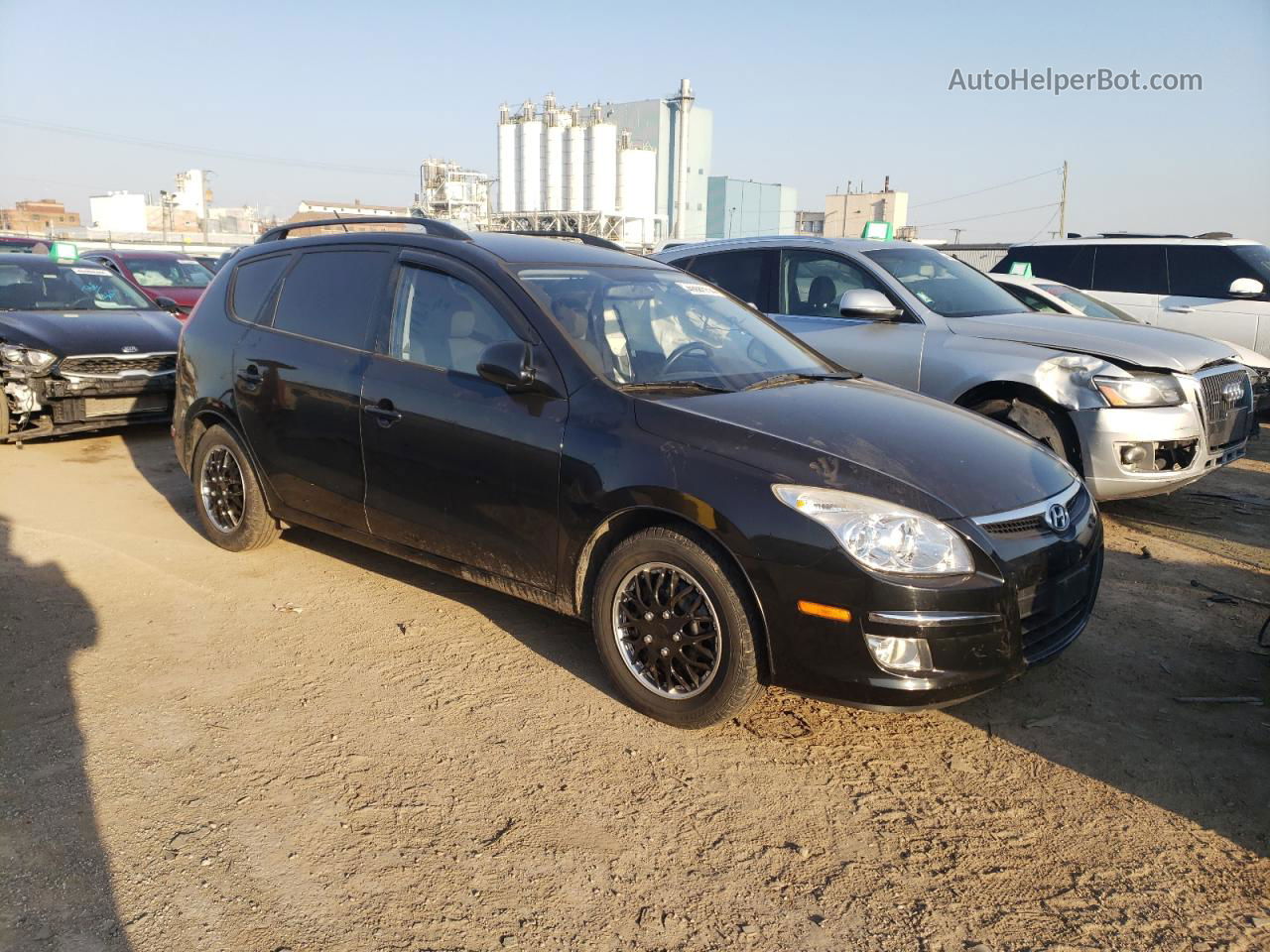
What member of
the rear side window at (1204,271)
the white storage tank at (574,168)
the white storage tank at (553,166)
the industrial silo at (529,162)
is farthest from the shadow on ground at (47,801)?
the industrial silo at (529,162)

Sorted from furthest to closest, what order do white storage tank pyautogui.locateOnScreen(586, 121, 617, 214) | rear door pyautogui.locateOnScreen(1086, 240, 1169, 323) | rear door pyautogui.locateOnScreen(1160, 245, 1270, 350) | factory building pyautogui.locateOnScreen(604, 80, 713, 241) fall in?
1. factory building pyautogui.locateOnScreen(604, 80, 713, 241)
2. white storage tank pyautogui.locateOnScreen(586, 121, 617, 214)
3. rear door pyautogui.locateOnScreen(1086, 240, 1169, 323)
4. rear door pyautogui.locateOnScreen(1160, 245, 1270, 350)

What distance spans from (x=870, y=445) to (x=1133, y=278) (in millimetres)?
9010

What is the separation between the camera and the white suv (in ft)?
33.3

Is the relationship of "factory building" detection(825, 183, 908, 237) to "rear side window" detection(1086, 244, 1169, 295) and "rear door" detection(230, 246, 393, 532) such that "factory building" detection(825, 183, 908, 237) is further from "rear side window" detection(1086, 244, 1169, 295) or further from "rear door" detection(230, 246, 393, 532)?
"rear door" detection(230, 246, 393, 532)

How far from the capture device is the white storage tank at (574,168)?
60875mm

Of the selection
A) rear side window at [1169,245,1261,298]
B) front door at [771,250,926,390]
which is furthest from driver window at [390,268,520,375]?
rear side window at [1169,245,1261,298]

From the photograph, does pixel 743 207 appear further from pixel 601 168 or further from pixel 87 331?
pixel 87 331

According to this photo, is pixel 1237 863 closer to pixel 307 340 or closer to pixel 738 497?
pixel 738 497

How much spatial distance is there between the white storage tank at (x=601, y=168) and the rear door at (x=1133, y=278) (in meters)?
52.0

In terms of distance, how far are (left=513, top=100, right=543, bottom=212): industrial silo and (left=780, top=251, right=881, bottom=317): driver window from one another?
57519 mm

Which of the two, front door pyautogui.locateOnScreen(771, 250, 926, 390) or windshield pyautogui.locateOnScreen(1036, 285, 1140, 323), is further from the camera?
windshield pyautogui.locateOnScreen(1036, 285, 1140, 323)

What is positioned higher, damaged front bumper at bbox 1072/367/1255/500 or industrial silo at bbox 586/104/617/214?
industrial silo at bbox 586/104/617/214

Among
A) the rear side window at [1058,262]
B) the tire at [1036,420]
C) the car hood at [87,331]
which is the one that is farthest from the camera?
the rear side window at [1058,262]

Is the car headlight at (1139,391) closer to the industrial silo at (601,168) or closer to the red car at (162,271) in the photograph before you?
the red car at (162,271)
